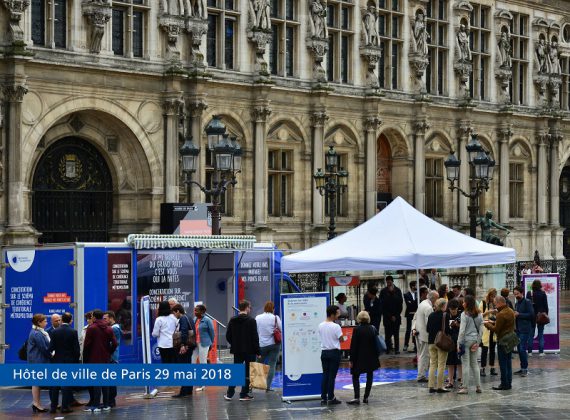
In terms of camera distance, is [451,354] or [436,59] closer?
[451,354]

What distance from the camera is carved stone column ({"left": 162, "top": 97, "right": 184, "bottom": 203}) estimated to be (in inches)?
1591

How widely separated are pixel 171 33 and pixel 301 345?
18699 mm

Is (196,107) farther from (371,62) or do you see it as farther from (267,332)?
(267,332)

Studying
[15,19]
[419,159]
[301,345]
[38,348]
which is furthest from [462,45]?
[38,348]

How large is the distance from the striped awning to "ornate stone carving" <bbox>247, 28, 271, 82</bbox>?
47.8 feet

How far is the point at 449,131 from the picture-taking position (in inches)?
2051

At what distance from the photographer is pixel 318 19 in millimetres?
45844

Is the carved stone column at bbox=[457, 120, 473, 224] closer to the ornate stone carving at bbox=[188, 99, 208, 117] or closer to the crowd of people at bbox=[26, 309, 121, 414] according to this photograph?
the ornate stone carving at bbox=[188, 99, 208, 117]

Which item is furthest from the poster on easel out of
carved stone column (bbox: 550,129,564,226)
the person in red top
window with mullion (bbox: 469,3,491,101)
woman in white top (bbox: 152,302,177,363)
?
carved stone column (bbox: 550,129,564,226)

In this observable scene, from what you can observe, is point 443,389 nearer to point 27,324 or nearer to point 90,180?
point 27,324

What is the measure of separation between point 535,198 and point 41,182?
2601cm

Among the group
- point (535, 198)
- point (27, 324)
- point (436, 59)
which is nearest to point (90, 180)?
point (27, 324)

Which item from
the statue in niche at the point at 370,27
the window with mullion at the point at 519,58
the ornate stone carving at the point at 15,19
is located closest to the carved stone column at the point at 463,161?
the window with mullion at the point at 519,58

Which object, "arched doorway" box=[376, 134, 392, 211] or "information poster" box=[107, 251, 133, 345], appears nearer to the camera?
"information poster" box=[107, 251, 133, 345]
